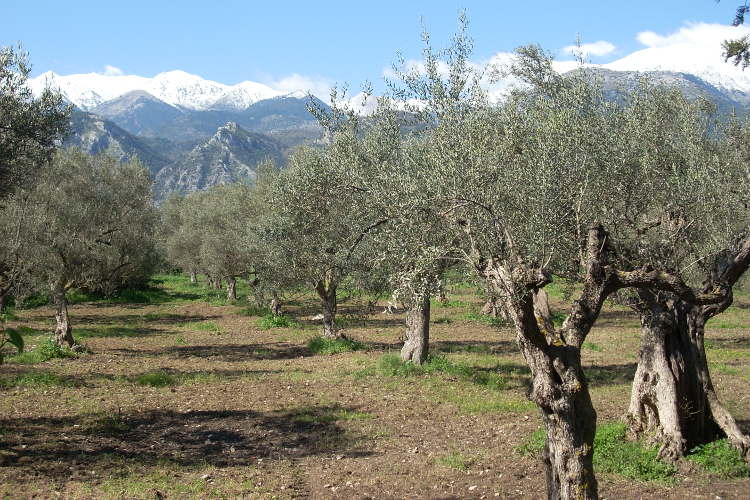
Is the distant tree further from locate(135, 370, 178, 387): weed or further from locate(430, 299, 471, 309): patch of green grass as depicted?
locate(430, 299, 471, 309): patch of green grass

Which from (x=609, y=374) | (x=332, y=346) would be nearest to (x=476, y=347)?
(x=332, y=346)

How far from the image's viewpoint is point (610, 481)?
11547 mm

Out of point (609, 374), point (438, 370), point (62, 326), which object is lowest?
point (609, 374)

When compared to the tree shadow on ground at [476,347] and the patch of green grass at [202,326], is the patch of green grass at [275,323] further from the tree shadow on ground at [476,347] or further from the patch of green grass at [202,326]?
the tree shadow on ground at [476,347]

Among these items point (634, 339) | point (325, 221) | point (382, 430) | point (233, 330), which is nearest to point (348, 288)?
point (325, 221)

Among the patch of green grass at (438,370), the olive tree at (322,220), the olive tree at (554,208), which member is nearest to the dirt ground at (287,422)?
the patch of green grass at (438,370)

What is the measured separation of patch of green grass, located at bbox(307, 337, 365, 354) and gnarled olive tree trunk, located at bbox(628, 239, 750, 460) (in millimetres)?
15112

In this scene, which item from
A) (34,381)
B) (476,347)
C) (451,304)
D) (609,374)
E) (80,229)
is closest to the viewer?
(34,381)

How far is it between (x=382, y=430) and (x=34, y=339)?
20820 millimetres

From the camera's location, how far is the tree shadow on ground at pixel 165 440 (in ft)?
41.5

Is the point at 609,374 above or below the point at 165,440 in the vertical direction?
below

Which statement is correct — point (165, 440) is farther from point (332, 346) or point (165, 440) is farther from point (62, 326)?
point (62, 326)

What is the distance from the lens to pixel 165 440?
14398mm

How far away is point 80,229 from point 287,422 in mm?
15054
